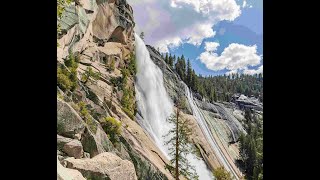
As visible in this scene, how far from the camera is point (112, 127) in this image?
9.95 meters

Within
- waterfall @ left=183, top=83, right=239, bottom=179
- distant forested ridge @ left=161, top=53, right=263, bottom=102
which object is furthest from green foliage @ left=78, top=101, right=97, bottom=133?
waterfall @ left=183, top=83, right=239, bottom=179

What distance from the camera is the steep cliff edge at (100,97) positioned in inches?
295

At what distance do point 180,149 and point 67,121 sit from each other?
178 inches

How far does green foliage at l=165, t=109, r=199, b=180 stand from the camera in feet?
35.4

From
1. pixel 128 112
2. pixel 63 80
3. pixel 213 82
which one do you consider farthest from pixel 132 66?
pixel 63 80

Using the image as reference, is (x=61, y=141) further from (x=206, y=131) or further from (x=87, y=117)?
(x=206, y=131)

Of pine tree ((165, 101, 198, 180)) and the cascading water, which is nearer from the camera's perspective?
pine tree ((165, 101, 198, 180))

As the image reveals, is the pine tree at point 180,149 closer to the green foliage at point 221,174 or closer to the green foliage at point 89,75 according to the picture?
the green foliage at point 221,174

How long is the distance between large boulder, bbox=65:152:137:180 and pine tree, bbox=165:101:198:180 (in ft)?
7.46

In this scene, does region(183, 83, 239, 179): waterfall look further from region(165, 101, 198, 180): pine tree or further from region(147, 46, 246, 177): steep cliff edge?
region(165, 101, 198, 180): pine tree

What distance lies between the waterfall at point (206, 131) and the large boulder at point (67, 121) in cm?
682
